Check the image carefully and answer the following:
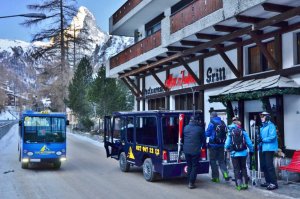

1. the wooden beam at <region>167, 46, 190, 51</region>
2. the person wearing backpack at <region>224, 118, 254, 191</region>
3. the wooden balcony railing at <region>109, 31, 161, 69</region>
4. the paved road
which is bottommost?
the paved road

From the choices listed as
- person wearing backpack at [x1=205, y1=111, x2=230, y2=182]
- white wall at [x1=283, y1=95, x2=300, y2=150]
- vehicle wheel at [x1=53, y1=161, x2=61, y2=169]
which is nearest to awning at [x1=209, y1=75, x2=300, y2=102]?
white wall at [x1=283, y1=95, x2=300, y2=150]

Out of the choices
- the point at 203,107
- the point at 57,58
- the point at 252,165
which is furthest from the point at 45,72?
the point at 252,165

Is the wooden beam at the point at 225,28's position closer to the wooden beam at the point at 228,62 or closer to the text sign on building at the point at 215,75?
the wooden beam at the point at 228,62

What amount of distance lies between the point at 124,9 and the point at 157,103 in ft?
22.7

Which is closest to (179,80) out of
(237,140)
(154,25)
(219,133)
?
(154,25)

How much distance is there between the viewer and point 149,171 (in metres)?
12.4

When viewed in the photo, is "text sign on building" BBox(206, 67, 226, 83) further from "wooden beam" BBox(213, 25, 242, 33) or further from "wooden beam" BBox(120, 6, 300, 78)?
"wooden beam" BBox(213, 25, 242, 33)

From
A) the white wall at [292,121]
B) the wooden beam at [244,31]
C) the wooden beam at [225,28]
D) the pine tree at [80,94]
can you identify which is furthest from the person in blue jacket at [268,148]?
the pine tree at [80,94]

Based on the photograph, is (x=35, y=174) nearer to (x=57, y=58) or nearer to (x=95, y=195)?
(x=95, y=195)

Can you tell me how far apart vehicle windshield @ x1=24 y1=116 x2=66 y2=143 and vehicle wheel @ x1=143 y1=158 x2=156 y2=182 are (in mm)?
4566

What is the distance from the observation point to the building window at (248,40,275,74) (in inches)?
614

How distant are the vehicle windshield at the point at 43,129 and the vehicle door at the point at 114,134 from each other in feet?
5.65

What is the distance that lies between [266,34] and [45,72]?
4358 cm

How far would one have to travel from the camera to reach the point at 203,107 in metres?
20.7
